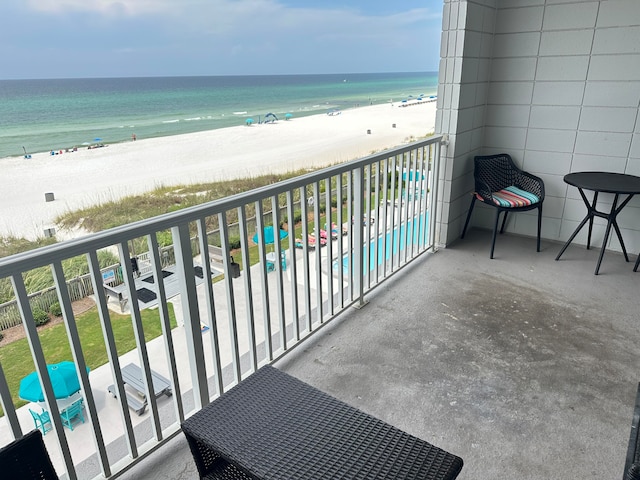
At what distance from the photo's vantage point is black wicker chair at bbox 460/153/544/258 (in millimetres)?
3408

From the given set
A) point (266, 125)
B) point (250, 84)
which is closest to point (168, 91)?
point (250, 84)

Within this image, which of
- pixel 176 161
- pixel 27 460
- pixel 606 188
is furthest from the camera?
pixel 176 161

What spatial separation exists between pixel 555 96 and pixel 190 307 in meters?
3.43

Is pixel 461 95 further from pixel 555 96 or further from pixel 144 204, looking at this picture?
pixel 144 204

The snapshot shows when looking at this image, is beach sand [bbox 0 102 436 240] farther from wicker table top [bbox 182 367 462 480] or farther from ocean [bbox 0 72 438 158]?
wicker table top [bbox 182 367 462 480]

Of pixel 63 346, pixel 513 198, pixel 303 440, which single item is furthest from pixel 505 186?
pixel 63 346

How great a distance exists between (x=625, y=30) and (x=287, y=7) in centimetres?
1257

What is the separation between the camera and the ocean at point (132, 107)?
18.4 metres

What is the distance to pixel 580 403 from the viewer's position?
1912 mm

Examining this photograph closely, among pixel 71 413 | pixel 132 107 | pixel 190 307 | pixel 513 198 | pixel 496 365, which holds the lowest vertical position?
pixel 71 413

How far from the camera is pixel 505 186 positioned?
3785 mm

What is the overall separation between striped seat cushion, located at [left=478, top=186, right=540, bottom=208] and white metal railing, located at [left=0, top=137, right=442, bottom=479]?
1.71 ft

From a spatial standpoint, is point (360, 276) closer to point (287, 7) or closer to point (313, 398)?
point (313, 398)

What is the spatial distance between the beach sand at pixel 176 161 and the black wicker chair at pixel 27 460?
7.65m
